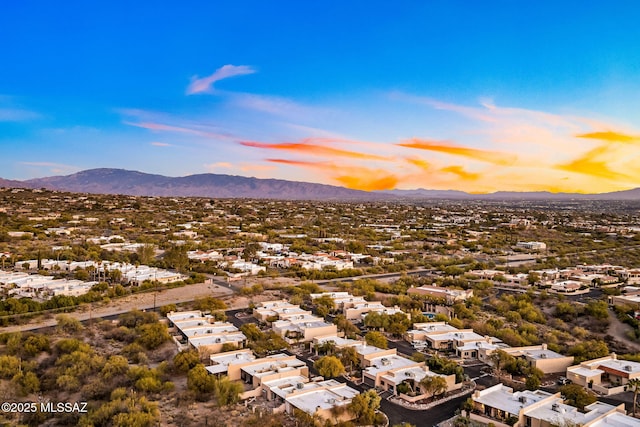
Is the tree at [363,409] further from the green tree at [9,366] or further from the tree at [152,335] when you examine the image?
the green tree at [9,366]

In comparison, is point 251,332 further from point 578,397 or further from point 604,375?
point 604,375

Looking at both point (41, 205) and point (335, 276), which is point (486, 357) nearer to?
point (335, 276)

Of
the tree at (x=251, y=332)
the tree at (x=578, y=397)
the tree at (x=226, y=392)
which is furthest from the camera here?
the tree at (x=251, y=332)

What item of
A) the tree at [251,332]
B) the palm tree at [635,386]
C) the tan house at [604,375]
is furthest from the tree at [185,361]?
the palm tree at [635,386]

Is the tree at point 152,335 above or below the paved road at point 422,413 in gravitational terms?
above

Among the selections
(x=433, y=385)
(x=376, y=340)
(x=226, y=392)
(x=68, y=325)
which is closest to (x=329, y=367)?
(x=433, y=385)

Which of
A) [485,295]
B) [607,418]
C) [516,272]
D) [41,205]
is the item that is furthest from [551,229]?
[41,205]
